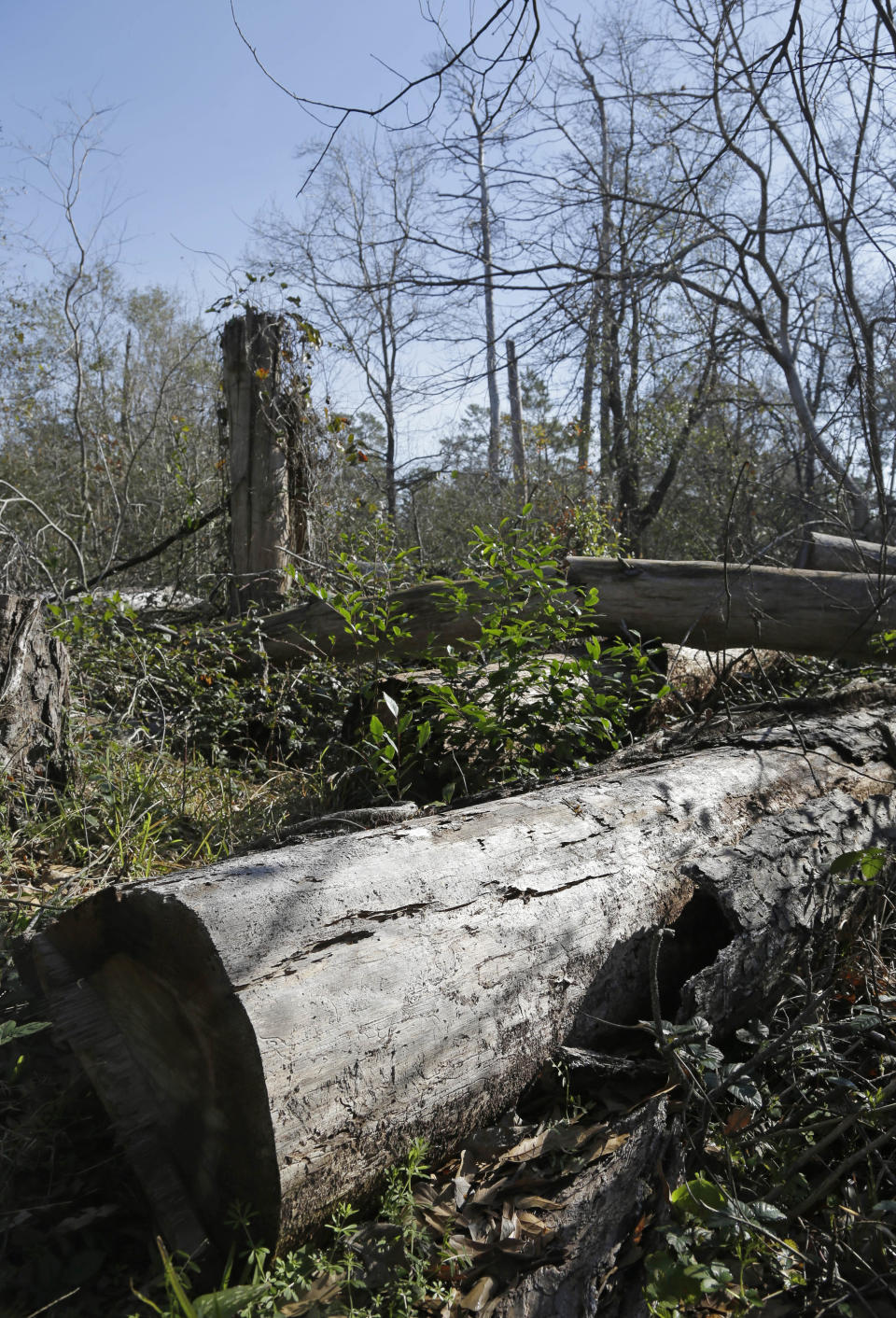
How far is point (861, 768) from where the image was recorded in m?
3.04

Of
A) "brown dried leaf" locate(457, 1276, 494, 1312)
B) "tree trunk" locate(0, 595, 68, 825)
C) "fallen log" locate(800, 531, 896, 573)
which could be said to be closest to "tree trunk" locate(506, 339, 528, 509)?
"fallen log" locate(800, 531, 896, 573)

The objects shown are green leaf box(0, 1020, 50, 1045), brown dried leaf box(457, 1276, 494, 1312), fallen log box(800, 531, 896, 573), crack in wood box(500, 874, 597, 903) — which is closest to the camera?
brown dried leaf box(457, 1276, 494, 1312)

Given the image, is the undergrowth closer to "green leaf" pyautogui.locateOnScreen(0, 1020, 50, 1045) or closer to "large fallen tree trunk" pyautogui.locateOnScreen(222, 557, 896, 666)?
"green leaf" pyautogui.locateOnScreen(0, 1020, 50, 1045)

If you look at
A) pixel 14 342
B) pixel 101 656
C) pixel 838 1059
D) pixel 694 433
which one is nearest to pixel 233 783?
pixel 101 656

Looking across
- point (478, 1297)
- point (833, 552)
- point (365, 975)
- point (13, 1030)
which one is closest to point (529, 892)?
point (365, 975)

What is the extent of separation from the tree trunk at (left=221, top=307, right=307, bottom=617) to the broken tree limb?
229 centimetres

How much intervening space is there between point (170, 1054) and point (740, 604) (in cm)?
412

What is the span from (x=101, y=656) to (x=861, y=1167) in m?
4.23

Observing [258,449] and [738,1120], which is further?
[258,449]

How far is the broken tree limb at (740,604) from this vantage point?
4789 mm

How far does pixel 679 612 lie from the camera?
5016 mm

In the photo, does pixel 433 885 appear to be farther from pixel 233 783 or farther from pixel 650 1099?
pixel 233 783

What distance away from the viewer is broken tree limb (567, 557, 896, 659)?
479 cm

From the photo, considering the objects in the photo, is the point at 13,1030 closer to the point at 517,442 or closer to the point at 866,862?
the point at 866,862
